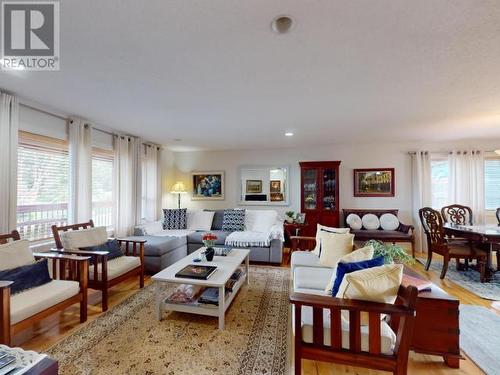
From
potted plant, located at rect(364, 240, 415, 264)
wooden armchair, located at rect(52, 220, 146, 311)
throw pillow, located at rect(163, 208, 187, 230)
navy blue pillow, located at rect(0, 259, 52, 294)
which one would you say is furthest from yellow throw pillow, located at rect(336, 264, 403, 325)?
throw pillow, located at rect(163, 208, 187, 230)

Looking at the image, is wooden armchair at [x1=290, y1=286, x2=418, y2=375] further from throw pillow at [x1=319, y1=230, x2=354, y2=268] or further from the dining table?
the dining table

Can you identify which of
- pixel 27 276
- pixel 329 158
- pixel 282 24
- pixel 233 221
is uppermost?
pixel 282 24

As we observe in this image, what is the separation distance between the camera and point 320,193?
16.7 ft

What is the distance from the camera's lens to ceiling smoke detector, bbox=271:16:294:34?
1384mm

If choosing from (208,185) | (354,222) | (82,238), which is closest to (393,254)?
(354,222)

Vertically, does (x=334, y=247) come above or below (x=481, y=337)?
above

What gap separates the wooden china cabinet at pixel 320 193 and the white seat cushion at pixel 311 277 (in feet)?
8.56

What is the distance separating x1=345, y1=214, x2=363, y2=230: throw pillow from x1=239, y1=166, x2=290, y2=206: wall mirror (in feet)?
4.49

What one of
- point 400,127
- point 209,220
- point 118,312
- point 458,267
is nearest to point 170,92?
point 118,312

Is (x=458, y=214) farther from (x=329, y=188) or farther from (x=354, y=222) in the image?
(x=329, y=188)

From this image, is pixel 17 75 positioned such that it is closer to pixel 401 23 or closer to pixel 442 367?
pixel 401 23

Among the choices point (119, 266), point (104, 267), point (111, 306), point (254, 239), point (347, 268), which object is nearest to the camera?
point (347, 268)

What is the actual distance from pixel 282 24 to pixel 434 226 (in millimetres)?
3780

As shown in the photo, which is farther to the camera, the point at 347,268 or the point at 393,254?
the point at 393,254
